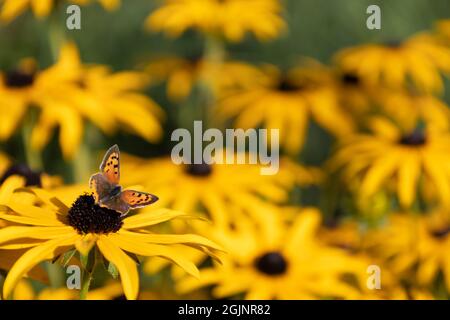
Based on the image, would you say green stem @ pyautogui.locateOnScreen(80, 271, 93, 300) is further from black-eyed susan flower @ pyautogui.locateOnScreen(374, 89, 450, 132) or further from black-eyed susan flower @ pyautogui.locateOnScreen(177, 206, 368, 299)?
black-eyed susan flower @ pyautogui.locateOnScreen(374, 89, 450, 132)

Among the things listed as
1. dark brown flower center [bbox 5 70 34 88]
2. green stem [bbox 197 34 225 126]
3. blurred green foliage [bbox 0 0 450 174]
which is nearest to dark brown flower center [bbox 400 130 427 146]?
green stem [bbox 197 34 225 126]

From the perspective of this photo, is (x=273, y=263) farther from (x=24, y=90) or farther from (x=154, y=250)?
(x=24, y=90)

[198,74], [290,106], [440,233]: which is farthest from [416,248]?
[198,74]

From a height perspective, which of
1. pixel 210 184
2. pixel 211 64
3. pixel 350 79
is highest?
pixel 211 64

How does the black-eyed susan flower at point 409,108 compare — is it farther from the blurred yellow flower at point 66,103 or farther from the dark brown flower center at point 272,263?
the dark brown flower center at point 272,263

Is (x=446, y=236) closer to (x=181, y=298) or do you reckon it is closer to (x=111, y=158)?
(x=181, y=298)
